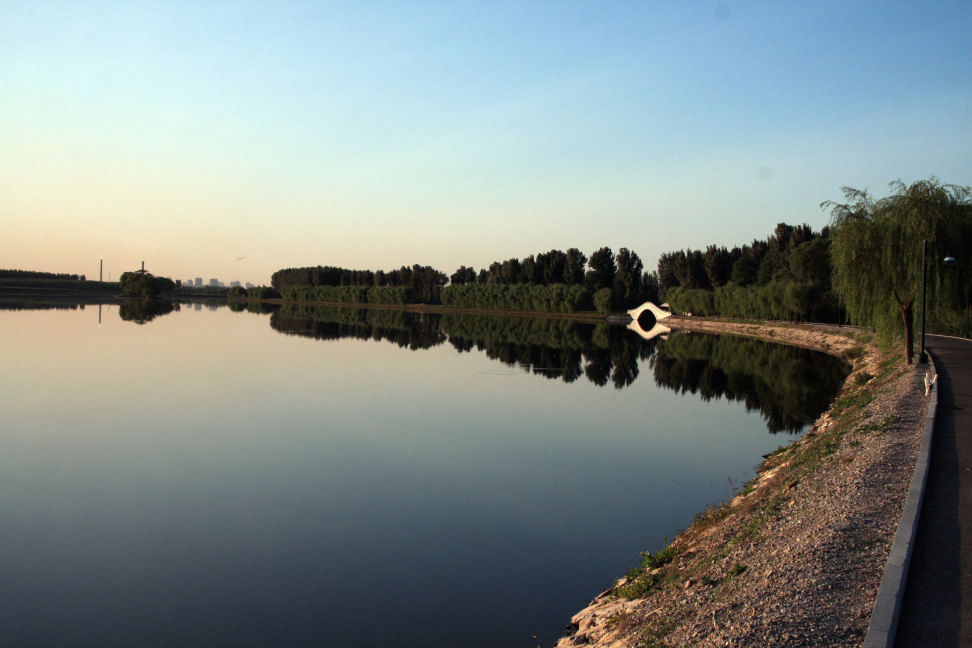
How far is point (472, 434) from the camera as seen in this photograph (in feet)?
60.2

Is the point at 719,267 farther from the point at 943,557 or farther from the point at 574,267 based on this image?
the point at 943,557

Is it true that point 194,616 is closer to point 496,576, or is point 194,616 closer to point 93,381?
point 496,576

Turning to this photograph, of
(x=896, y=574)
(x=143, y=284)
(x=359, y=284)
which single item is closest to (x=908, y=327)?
(x=896, y=574)

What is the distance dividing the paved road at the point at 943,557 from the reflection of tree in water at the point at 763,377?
975cm

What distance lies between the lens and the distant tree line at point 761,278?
60688 mm

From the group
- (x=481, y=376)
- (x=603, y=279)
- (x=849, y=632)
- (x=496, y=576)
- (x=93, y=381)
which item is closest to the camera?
(x=849, y=632)

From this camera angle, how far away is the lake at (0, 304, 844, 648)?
817 centimetres

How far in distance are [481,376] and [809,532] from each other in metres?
23.7

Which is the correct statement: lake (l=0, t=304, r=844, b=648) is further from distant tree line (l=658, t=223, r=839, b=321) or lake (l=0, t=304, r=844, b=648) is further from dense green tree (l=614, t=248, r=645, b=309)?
dense green tree (l=614, t=248, r=645, b=309)

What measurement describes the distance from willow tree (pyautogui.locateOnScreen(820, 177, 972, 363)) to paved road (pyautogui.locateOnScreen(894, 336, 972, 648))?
1121 centimetres

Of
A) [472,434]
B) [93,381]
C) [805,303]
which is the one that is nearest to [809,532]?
[472,434]

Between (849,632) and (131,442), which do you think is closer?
(849,632)

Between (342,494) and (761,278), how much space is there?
76017mm

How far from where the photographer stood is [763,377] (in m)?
31.9
